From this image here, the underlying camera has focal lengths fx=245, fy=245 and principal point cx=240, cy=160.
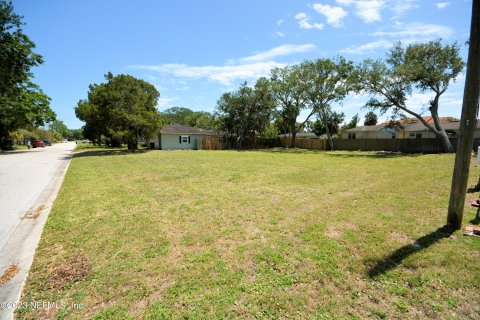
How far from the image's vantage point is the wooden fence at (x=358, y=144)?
23375mm

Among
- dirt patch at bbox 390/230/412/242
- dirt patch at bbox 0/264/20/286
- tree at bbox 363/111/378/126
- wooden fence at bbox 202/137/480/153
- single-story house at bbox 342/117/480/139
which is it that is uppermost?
tree at bbox 363/111/378/126

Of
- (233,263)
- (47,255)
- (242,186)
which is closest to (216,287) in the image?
(233,263)

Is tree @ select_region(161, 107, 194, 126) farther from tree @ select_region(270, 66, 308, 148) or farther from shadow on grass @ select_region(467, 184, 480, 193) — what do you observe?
shadow on grass @ select_region(467, 184, 480, 193)

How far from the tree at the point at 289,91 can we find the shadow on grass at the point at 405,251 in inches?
1218

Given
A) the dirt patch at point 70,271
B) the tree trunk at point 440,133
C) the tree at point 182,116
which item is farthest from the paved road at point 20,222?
the tree at point 182,116

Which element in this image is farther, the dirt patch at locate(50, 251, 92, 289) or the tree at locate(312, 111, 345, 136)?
the tree at locate(312, 111, 345, 136)

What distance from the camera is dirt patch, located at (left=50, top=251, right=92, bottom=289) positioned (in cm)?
327

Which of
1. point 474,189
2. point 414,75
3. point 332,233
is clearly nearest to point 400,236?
point 332,233

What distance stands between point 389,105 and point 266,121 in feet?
57.0

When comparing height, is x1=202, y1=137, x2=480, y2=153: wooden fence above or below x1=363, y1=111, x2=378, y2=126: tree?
below

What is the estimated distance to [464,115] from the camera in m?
4.29

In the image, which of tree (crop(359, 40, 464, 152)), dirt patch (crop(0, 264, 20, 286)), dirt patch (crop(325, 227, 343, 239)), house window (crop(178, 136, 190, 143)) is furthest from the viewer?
house window (crop(178, 136, 190, 143))

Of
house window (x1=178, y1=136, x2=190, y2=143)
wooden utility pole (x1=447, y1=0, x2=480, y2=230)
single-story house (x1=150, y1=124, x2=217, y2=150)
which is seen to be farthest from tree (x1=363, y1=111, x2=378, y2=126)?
wooden utility pole (x1=447, y1=0, x2=480, y2=230)

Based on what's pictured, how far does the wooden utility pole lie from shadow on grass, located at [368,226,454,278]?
362mm
